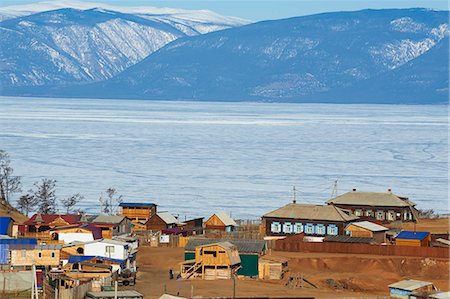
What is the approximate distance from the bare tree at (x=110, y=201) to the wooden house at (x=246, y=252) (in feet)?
78.8

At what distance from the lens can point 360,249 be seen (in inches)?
2212

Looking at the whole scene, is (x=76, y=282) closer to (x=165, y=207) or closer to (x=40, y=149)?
(x=165, y=207)

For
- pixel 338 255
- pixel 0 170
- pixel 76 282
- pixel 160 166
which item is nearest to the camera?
pixel 76 282

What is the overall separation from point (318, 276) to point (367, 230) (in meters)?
10.7

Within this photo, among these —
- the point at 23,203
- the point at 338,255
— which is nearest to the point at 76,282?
the point at 338,255

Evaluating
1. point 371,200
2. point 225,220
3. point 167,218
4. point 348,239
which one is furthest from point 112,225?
point 371,200

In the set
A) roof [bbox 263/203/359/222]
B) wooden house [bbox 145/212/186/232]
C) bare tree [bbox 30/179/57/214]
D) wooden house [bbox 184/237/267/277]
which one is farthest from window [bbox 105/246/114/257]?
bare tree [bbox 30/179/57/214]

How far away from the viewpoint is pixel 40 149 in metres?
135

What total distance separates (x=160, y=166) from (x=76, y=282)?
7503cm

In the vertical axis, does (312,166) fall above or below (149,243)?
above

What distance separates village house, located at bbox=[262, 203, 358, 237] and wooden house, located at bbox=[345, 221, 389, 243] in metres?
0.80

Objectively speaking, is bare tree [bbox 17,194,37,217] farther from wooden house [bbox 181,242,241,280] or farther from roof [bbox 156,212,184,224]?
wooden house [bbox 181,242,241,280]

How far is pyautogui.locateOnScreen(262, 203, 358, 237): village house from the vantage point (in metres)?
62.8

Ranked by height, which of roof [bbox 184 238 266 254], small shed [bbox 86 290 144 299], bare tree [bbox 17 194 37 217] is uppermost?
bare tree [bbox 17 194 37 217]
